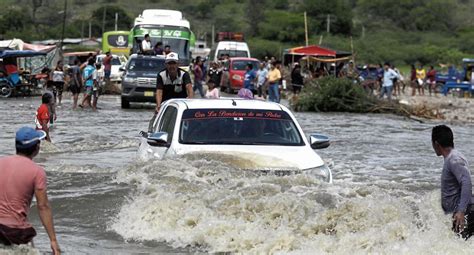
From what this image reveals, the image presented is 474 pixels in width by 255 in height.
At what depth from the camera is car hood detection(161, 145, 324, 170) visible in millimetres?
10602

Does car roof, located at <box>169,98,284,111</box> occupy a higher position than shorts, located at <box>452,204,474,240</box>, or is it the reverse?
car roof, located at <box>169,98,284,111</box>

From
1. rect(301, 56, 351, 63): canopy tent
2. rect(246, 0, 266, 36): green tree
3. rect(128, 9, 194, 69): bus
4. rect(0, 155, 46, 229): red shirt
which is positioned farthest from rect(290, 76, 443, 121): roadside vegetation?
rect(246, 0, 266, 36): green tree

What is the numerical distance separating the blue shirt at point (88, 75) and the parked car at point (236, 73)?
1317 centimetres

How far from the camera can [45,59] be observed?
39844mm

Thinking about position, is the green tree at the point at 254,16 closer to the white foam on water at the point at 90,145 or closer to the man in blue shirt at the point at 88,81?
the man in blue shirt at the point at 88,81

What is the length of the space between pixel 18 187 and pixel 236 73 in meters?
36.3

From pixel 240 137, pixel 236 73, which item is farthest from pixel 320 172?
pixel 236 73

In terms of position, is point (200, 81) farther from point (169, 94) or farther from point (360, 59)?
point (360, 59)

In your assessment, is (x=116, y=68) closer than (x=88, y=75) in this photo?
No

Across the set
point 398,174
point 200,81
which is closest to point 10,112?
point 200,81

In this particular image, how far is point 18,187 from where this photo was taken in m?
6.92

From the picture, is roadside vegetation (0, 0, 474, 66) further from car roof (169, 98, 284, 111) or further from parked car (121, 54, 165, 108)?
car roof (169, 98, 284, 111)

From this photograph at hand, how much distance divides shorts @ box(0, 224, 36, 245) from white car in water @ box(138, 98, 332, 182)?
394 cm

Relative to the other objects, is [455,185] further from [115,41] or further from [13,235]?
[115,41]
